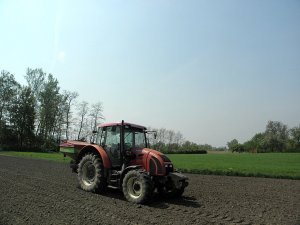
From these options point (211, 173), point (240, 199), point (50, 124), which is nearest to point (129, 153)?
point (240, 199)

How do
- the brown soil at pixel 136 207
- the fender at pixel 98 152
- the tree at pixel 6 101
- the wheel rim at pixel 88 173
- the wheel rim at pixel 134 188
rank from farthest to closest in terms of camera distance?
the tree at pixel 6 101 → the wheel rim at pixel 88 173 → the fender at pixel 98 152 → the wheel rim at pixel 134 188 → the brown soil at pixel 136 207

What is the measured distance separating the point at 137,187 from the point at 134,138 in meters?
1.83

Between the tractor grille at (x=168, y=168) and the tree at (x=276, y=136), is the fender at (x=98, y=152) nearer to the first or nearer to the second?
the tractor grille at (x=168, y=168)

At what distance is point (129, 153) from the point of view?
1023 centimetres

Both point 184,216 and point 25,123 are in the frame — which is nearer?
point 184,216

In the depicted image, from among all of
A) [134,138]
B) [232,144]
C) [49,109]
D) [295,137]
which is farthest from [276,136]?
[134,138]

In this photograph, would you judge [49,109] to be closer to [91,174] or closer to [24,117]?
[24,117]

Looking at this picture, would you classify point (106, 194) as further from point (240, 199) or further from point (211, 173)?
point (211, 173)

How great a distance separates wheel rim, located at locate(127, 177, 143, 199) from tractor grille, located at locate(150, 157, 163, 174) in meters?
A: 0.57

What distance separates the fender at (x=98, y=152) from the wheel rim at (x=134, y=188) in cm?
123

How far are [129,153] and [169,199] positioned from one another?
184cm

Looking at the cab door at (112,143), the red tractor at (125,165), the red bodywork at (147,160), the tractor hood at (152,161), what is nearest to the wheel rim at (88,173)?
the red tractor at (125,165)

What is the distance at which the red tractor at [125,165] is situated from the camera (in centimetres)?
936

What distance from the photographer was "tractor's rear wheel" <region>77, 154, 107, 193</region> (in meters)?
10.4
